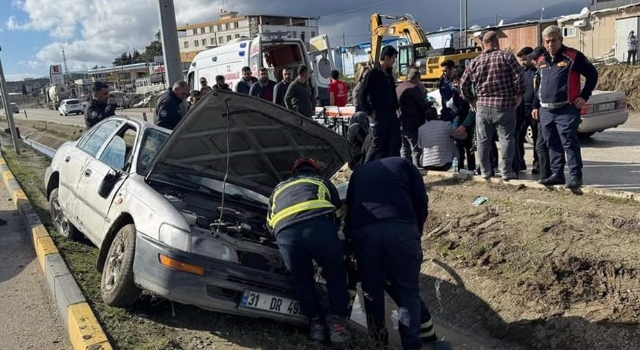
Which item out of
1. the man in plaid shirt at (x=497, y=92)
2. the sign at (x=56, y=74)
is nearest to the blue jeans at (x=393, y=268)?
Answer: the man in plaid shirt at (x=497, y=92)

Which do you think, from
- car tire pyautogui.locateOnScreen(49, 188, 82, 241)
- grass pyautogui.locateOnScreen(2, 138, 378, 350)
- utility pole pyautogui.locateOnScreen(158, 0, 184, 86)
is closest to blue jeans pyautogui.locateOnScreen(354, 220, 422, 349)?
grass pyautogui.locateOnScreen(2, 138, 378, 350)

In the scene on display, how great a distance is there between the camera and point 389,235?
3395 mm

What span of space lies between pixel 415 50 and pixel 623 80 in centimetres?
857

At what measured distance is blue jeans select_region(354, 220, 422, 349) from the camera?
341 centimetres

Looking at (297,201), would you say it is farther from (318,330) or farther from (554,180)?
(554,180)

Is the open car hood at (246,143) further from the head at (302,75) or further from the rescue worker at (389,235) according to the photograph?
the head at (302,75)

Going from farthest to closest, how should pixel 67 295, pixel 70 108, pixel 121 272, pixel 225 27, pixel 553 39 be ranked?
pixel 225 27 → pixel 70 108 → pixel 553 39 → pixel 67 295 → pixel 121 272

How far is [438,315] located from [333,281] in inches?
67.5

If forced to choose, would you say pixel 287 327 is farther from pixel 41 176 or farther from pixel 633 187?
pixel 41 176

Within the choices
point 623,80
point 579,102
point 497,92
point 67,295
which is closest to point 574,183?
point 579,102

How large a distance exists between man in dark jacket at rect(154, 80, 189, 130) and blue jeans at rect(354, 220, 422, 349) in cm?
414

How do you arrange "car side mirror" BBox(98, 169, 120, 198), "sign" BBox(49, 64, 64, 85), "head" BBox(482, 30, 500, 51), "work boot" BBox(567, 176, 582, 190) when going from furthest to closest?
"sign" BBox(49, 64, 64, 85)
"head" BBox(482, 30, 500, 51)
"work boot" BBox(567, 176, 582, 190)
"car side mirror" BBox(98, 169, 120, 198)

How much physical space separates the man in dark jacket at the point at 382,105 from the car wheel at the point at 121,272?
11.8ft

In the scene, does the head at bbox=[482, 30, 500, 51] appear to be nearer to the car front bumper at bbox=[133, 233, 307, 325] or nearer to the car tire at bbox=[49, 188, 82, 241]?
the car front bumper at bbox=[133, 233, 307, 325]
